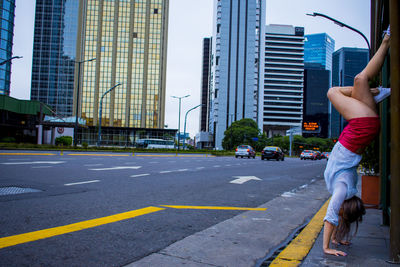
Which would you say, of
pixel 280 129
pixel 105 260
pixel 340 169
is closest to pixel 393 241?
pixel 340 169

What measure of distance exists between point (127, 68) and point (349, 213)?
116662mm

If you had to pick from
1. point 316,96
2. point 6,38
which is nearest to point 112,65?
point 6,38

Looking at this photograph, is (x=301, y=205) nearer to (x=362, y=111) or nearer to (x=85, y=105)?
(x=362, y=111)

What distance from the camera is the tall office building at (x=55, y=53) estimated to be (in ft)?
356

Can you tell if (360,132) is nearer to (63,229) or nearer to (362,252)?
(362,252)

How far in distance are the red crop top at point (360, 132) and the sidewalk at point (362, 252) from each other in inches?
37.4

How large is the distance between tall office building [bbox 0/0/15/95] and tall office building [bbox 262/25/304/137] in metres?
120

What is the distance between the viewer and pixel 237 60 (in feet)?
467

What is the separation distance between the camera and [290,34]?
548 feet

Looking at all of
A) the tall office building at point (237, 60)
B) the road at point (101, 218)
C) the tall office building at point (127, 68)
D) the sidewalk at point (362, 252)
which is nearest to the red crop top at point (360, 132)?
the sidewalk at point (362, 252)

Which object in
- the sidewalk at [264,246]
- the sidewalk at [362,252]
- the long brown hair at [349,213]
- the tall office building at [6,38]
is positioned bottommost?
the sidewalk at [264,246]

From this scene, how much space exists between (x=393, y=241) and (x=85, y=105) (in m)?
118

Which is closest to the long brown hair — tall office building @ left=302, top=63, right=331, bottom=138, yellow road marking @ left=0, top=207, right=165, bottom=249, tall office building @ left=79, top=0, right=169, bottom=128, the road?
the road

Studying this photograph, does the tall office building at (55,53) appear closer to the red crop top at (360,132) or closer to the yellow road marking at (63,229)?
the yellow road marking at (63,229)
